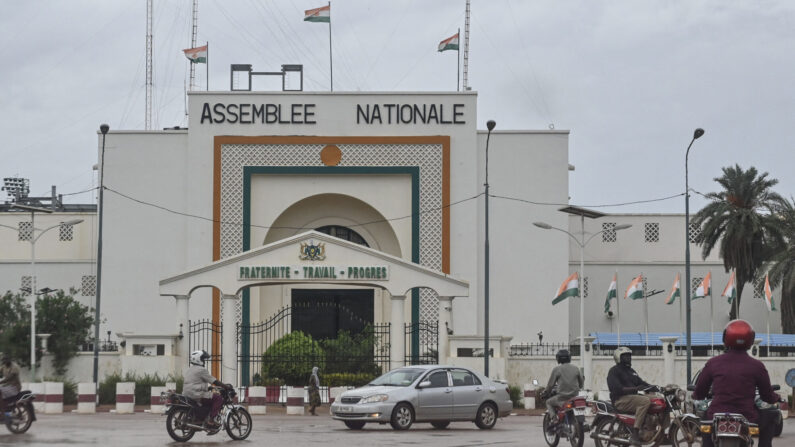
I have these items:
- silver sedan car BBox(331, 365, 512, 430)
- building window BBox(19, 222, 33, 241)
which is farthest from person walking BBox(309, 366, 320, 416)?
building window BBox(19, 222, 33, 241)

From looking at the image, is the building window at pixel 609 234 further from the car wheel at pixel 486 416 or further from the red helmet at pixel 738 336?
the red helmet at pixel 738 336

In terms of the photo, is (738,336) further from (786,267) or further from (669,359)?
(786,267)

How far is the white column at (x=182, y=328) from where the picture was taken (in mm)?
35875

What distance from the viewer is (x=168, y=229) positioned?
1896 inches

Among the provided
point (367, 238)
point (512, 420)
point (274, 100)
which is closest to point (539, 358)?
point (512, 420)

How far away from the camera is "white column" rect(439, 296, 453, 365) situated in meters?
36.4

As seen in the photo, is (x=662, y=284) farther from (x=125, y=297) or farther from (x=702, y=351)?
(x=125, y=297)

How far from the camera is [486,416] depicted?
2458cm

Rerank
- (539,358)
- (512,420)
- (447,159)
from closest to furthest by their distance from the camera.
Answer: (512,420) < (539,358) < (447,159)

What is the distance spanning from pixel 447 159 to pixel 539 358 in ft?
39.4

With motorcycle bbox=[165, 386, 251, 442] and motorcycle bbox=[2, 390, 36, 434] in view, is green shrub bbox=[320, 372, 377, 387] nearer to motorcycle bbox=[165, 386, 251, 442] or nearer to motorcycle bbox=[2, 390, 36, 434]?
motorcycle bbox=[2, 390, 36, 434]

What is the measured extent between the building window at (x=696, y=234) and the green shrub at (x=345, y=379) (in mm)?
18603


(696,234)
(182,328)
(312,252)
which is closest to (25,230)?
(182,328)

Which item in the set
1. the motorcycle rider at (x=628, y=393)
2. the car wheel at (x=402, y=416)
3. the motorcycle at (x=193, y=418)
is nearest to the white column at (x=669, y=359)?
the car wheel at (x=402, y=416)
